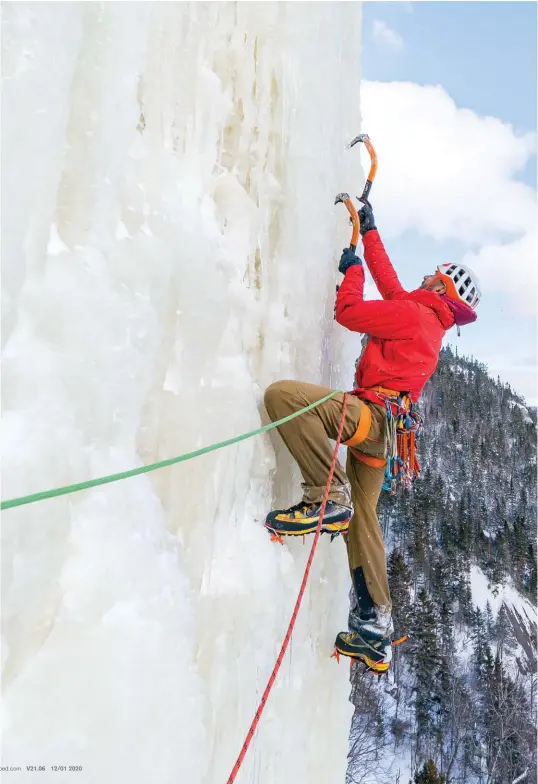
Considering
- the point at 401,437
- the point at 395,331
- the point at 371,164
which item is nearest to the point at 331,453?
the point at 401,437

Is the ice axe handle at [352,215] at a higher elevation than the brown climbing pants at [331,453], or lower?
higher

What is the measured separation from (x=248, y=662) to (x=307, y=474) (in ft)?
2.56

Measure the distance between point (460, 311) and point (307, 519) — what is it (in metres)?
1.17

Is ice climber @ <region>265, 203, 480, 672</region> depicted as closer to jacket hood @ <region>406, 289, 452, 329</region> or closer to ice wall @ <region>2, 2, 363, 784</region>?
jacket hood @ <region>406, 289, 452, 329</region>

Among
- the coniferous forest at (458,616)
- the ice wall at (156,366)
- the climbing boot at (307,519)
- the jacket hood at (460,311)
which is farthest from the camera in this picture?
the coniferous forest at (458,616)

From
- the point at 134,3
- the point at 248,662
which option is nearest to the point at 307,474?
the point at 248,662

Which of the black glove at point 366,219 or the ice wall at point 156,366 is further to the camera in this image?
the black glove at point 366,219

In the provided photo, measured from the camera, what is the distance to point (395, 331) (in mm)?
2482

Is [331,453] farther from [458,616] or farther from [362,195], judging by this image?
[458,616]

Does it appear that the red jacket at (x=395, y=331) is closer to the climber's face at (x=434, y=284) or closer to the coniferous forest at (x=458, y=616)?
the climber's face at (x=434, y=284)

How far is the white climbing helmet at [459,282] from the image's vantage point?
260 centimetres

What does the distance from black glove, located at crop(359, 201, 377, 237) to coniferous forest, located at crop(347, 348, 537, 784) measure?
63.6 ft

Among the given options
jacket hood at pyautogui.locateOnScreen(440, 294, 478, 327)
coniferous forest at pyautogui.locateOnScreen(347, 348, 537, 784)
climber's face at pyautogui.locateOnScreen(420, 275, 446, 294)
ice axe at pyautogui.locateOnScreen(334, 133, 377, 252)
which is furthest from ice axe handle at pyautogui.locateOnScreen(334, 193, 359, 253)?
coniferous forest at pyautogui.locateOnScreen(347, 348, 537, 784)

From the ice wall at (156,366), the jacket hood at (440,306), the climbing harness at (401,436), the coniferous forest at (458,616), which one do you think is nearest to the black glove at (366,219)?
the ice wall at (156,366)
